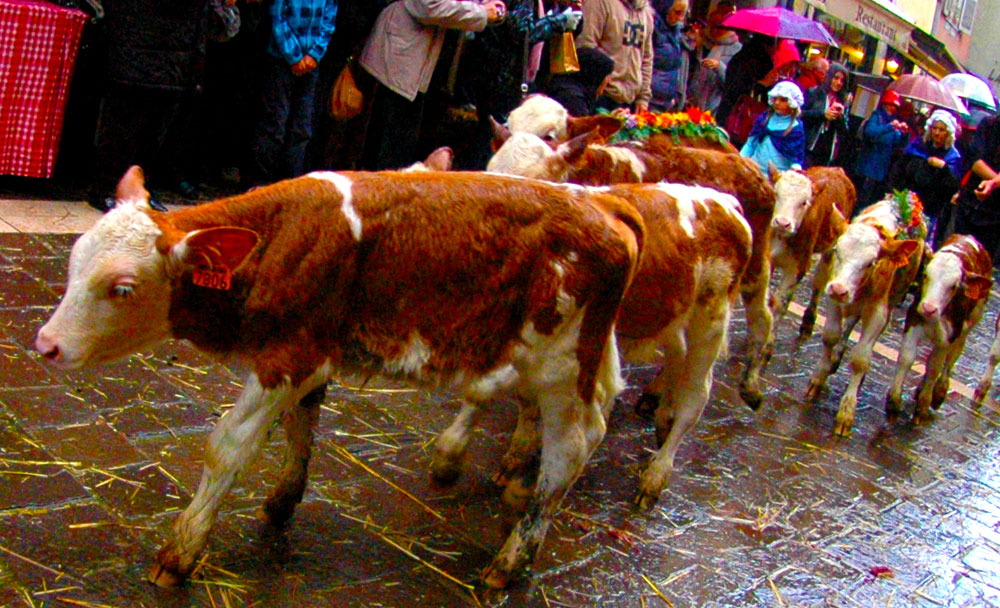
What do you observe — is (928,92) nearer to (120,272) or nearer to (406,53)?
(406,53)

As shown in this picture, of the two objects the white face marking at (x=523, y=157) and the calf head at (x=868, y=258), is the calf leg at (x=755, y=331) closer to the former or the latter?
the calf head at (x=868, y=258)

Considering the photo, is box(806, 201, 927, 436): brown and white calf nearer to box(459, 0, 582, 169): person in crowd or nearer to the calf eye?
box(459, 0, 582, 169): person in crowd

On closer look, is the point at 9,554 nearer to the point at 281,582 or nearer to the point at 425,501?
the point at 281,582

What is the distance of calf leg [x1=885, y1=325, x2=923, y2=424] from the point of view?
793 cm

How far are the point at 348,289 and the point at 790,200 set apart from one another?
6.50m

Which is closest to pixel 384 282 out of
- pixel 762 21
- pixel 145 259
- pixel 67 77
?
pixel 145 259

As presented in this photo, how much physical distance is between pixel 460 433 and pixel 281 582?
1303 mm

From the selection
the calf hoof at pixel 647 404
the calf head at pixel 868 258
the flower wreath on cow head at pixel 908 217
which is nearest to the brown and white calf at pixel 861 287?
the calf head at pixel 868 258

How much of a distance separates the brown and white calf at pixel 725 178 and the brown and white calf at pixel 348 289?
2691 millimetres

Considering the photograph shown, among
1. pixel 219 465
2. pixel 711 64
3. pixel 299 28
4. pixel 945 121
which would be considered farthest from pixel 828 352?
pixel 711 64

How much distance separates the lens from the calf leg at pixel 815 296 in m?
9.33

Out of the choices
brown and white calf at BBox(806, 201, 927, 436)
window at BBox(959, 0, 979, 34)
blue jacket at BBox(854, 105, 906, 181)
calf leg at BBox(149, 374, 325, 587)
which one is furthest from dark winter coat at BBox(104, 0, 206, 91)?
window at BBox(959, 0, 979, 34)

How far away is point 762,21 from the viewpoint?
13.7 m

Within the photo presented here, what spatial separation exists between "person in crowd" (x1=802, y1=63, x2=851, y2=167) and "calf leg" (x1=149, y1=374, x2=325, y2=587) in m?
12.1
